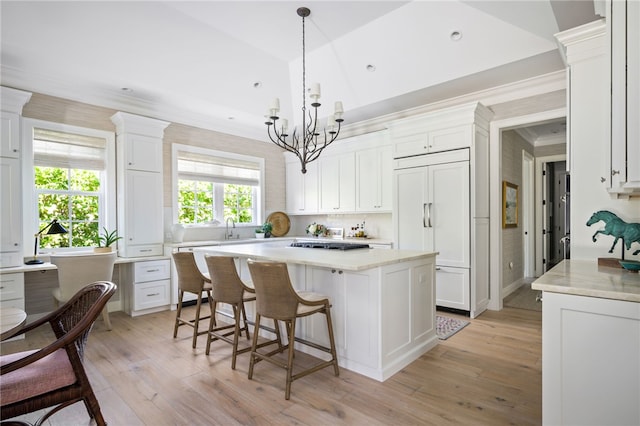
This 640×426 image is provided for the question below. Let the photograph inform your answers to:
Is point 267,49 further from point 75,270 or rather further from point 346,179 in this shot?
point 75,270

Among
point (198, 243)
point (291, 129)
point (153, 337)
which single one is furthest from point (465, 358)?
point (291, 129)

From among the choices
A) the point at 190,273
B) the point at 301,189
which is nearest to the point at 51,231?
the point at 190,273

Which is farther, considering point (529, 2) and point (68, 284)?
point (68, 284)

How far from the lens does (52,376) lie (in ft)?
5.21

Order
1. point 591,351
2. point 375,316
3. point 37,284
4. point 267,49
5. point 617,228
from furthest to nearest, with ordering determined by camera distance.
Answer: point 267,49 < point 37,284 < point 375,316 < point 617,228 < point 591,351

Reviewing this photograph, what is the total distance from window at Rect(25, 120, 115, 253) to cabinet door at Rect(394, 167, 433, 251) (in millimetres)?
3902

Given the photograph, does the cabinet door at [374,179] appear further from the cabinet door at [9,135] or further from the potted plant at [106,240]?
the cabinet door at [9,135]

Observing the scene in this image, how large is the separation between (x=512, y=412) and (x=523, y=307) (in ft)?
9.36

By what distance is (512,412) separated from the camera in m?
2.09

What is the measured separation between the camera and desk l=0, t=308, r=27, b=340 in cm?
145

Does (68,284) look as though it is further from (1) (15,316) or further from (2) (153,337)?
(1) (15,316)

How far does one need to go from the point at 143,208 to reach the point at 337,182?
307cm

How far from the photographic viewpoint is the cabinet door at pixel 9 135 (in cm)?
345

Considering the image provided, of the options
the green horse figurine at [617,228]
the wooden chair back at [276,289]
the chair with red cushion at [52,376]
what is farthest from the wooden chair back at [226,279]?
the green horse figurine at [617,228]
